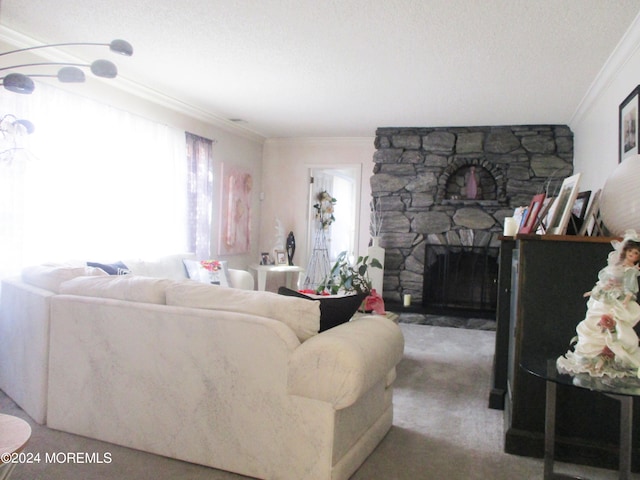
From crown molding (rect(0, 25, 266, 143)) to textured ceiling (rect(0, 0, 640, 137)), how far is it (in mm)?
71

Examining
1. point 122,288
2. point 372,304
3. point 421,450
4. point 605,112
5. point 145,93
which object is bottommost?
point 421,450

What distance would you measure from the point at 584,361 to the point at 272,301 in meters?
1.25

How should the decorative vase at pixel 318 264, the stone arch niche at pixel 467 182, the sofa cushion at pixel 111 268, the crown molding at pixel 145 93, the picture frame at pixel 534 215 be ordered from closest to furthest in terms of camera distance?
the picture frame at pixel 534 215 → the crown molding at pixel 145 93 → the sofa cushion at pixel 111 268 → the stone arch niche at pixel 467 182 → the decorative vase at pixel 318 264

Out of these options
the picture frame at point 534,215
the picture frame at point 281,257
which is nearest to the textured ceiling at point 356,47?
the picture frame at point 534,215

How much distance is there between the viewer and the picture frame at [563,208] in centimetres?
244

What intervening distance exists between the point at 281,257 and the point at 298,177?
1.22 metres

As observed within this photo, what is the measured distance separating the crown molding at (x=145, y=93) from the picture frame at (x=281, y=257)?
64.6 inches

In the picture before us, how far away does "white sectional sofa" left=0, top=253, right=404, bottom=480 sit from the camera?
201cm

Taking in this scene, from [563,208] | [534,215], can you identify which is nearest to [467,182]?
[534,215]

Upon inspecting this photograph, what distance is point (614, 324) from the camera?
1.88m

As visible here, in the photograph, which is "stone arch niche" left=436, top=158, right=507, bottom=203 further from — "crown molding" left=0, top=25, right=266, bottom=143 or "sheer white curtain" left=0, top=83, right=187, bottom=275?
"sheer white curtain" left=0, top=83, right=187, bottom=275

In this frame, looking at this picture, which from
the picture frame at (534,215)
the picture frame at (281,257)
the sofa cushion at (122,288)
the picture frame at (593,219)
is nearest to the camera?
the sofa cushion at (122,288)

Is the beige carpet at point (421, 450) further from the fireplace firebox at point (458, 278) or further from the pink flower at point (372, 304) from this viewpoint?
the fireplace firebox at point (458, 278)

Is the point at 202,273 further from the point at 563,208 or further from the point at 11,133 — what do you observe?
the point at 563,208
